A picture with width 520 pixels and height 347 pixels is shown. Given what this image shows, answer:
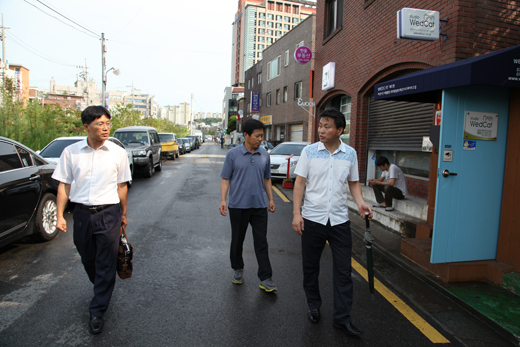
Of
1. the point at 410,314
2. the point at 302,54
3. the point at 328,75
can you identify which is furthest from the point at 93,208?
the point at 302,54

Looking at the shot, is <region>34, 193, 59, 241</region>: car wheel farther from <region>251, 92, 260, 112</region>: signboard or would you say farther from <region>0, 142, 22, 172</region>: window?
<region>251, 92, 260, 112</region>: signboard

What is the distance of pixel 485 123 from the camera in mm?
4340

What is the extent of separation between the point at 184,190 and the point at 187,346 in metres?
8.70

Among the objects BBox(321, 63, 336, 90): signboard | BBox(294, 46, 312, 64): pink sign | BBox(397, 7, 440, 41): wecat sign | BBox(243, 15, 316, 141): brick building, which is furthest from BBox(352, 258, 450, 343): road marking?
BBox(243, 15, 316, 141): brick building

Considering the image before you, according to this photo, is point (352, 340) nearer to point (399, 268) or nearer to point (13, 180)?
point (399, 268)

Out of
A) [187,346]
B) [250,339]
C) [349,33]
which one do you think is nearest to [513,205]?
[250,339]

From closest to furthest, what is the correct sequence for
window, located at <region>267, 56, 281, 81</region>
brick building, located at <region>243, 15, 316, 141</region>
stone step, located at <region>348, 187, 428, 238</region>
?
1. stone step, located at <region>348, 187, 428, 238</region>
2. brick building, located at <region>243, 15, 316, 141</region>
3. window, located at <region>267, 56, 281, 81</region>

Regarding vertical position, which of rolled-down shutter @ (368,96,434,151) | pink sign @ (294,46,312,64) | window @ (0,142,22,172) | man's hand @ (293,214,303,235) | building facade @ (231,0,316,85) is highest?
building facade @ (231,0,316,85)

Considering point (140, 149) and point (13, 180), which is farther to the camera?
point (140, 149)

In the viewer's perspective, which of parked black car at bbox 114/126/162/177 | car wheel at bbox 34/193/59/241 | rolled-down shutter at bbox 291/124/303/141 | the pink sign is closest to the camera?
car wheel at bbox 34/193/59/241

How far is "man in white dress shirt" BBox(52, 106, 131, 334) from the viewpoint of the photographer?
3.14 meters

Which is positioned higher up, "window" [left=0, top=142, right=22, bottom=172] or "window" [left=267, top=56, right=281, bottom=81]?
"window" [left=267, top=56, right=281, bottom=81]

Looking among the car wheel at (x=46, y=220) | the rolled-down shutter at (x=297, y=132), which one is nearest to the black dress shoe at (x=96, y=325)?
the car wheel at (x=46, y=220)

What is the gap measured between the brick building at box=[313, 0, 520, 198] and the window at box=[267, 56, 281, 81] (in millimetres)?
20297
